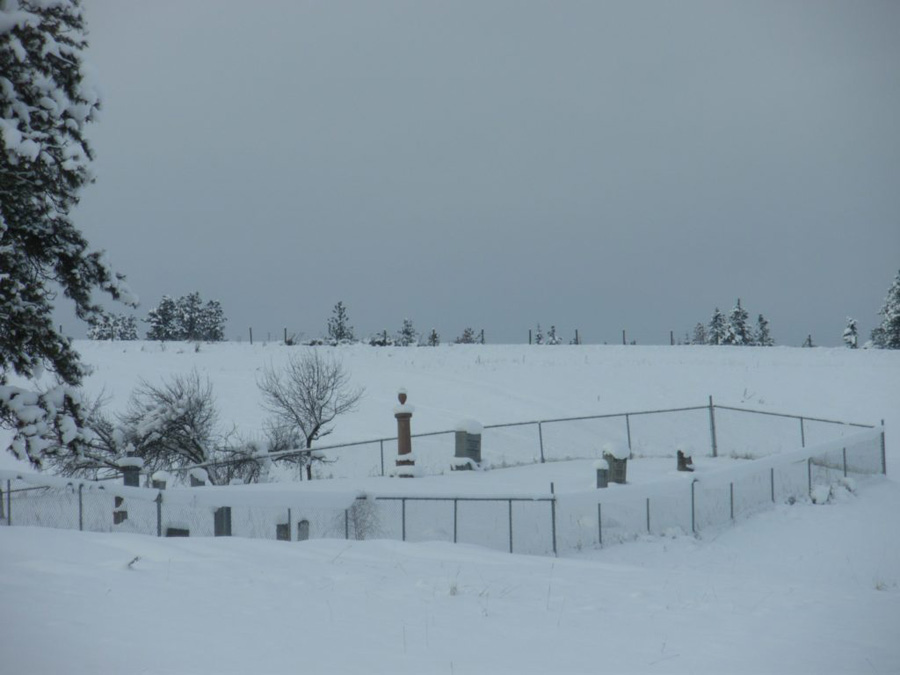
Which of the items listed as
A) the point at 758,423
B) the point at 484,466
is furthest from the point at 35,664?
the point at 758,423

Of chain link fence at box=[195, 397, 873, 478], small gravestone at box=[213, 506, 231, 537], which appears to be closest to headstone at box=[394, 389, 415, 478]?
chain link fence at box=[195, 397, 873, 478]

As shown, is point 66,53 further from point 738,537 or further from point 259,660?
point 738,537

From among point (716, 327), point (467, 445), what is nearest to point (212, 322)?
point (716, 327)

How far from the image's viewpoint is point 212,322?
354 feet

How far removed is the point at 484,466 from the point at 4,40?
57.7ft

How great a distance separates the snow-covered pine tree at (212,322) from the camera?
4072 inches

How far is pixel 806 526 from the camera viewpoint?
61.5 feet

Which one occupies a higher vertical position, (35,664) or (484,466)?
(35,664)

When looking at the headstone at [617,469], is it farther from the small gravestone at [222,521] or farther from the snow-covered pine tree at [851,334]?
the snow-covered pine tree at [851,334]

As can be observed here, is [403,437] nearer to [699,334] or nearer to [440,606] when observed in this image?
[440,606]

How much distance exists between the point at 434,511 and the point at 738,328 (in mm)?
87153

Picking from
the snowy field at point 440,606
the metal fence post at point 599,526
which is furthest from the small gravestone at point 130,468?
the metal fence post at point 599,526

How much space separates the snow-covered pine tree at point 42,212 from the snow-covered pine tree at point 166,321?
9052 cm

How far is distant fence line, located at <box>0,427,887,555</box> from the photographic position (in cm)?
1448
